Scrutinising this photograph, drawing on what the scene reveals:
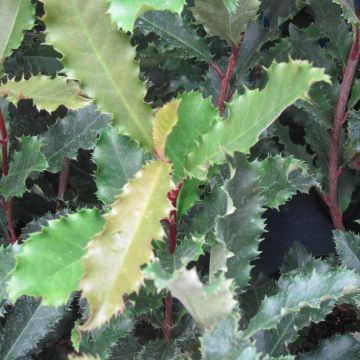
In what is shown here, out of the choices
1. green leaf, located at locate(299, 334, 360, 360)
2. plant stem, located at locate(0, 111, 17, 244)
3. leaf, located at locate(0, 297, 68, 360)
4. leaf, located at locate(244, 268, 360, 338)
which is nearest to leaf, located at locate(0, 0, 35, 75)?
plant stem, located at locate(0, 111, 17, 244)

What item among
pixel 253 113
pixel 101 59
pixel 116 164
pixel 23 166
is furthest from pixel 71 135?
pixel 253 113

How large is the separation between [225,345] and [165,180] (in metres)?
0.18

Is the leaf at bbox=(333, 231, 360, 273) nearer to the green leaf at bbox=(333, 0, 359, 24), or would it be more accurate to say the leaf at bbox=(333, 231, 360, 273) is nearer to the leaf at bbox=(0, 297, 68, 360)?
the green leaf at bbox=(333, 0, 359, 24)

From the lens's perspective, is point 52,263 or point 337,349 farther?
point 337,349

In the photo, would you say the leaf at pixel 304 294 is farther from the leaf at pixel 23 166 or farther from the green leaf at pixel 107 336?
the leaf at pixel 23 166

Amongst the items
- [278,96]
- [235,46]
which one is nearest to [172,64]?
[235,46]

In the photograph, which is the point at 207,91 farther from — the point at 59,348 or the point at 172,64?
the point at 59,348

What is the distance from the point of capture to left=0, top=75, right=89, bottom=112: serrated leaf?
713mm

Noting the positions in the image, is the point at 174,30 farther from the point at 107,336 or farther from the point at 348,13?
the point at 107,336

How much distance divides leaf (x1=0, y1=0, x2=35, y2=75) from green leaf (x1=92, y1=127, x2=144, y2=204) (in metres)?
0.18

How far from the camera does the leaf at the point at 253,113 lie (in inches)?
21.0

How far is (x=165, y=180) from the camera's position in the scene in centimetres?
59

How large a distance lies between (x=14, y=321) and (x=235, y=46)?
0.54 metres

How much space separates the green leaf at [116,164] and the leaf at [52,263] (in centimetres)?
9
